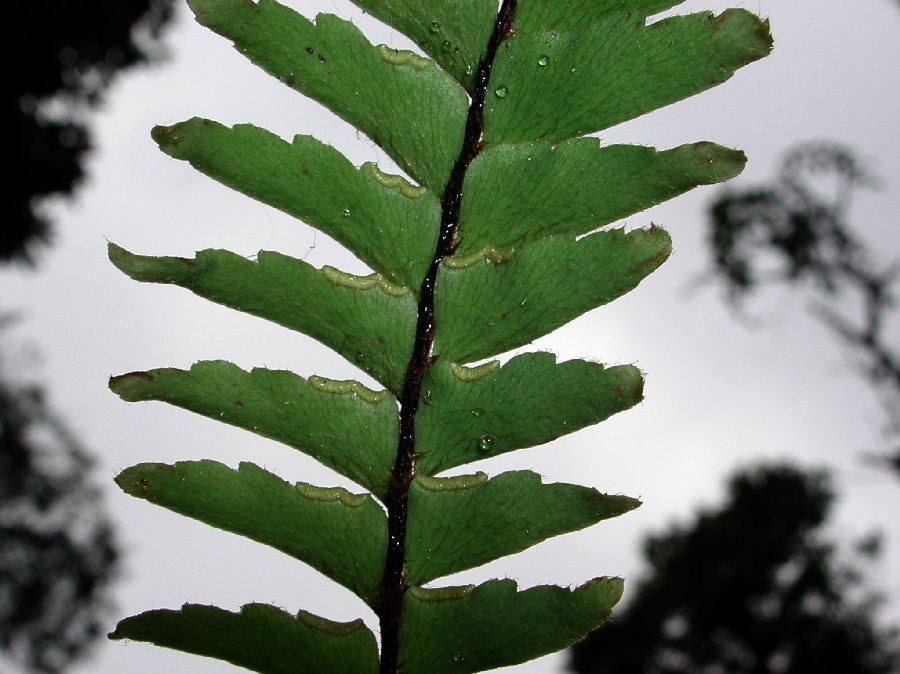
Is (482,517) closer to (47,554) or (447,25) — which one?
(447,25)

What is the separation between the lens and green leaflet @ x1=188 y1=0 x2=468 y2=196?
938 mm

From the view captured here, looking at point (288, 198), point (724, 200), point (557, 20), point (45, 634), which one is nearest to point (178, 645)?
point (288, 198)

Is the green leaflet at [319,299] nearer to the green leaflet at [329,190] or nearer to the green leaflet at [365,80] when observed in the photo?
the green leaflet at [329,190]

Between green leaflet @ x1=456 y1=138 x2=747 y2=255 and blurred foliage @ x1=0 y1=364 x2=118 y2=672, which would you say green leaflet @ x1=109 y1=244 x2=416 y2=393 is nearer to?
green leaflet @ x1=456 y1=138 x2=747 y2=255

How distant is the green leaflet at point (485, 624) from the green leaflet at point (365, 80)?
1.58 ft

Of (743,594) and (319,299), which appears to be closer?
(319,299)

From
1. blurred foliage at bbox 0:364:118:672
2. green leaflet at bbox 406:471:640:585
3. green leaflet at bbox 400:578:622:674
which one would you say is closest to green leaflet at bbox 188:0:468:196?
green leaflet at bbox 406:471:640:585

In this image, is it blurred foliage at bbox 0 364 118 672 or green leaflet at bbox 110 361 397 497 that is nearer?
green leaflet at bbox 110 361 397 497

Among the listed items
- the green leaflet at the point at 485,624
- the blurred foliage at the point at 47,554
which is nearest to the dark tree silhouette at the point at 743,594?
the blurred foliage at the point at 47,554

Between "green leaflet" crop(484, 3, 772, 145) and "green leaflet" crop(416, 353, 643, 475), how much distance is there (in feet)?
0.88

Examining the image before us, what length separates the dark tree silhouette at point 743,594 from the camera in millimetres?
24031

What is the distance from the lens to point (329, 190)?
1.00 metres

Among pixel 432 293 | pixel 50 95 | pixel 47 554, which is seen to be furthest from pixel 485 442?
pixel 47 554

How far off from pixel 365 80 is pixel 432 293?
0.26 meters
